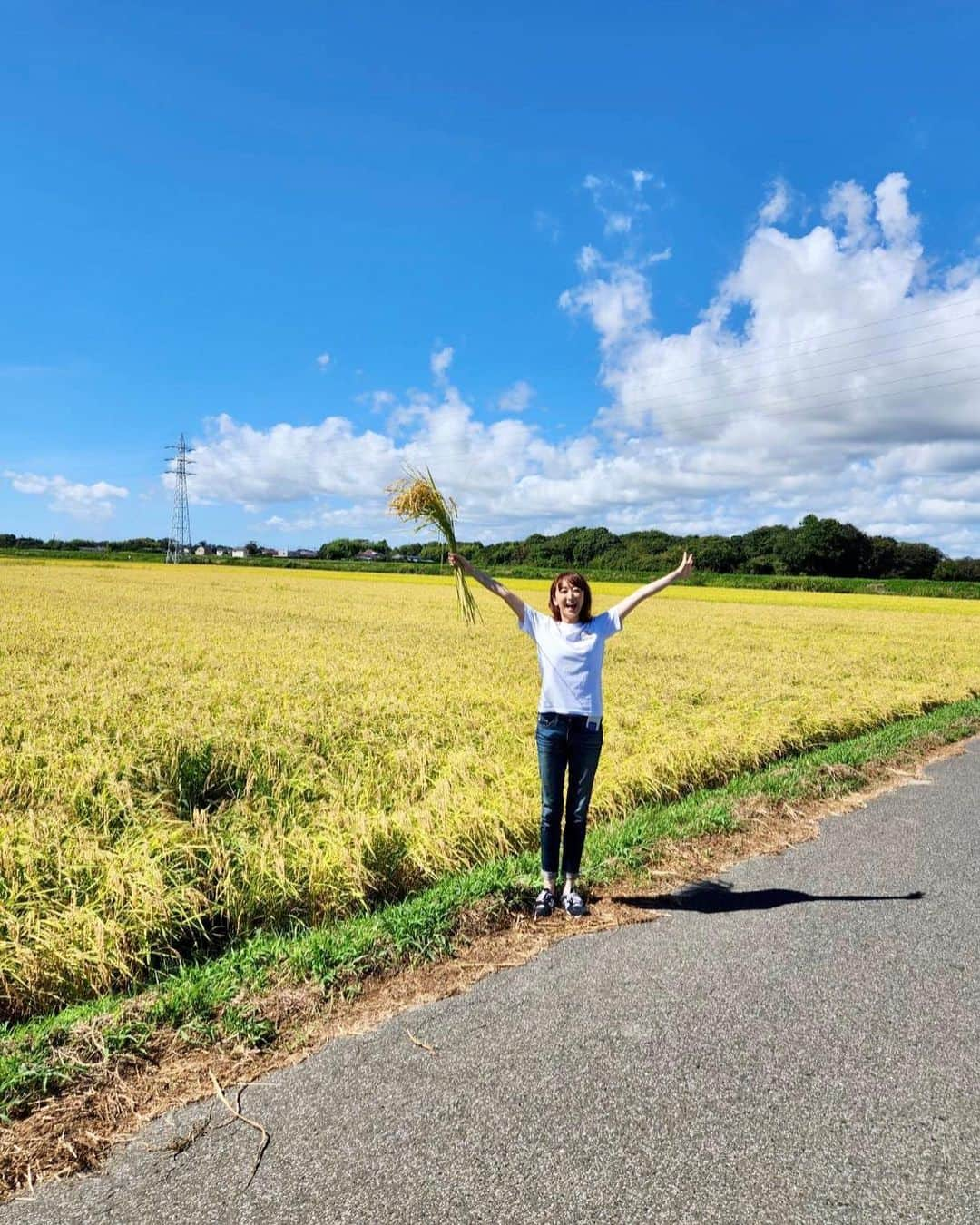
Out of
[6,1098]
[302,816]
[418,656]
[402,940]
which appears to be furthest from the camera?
[418,656]

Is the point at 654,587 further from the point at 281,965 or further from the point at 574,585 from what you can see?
the point at 281,965

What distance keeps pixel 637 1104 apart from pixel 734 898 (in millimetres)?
2242

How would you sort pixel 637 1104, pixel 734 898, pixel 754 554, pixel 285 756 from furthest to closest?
1. pixel 754 554
2. pixel 285 756
3. pixel 734 898
4. pixel 637 1104

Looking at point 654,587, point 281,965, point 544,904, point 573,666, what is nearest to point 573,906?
point 544,904

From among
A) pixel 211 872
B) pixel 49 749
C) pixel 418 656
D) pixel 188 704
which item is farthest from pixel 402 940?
pixel 418 656

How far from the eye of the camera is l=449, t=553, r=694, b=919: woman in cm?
454

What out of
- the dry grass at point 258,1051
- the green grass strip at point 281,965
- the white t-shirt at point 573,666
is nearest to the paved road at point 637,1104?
the dry grass at point 258,1051

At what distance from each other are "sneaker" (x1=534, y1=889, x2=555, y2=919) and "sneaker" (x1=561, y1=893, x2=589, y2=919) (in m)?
0.08

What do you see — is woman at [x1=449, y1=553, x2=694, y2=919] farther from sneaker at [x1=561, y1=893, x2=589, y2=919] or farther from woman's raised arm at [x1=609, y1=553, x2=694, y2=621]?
woman's raised arm at [x1=609, y1=553, x2=694, y2=621]

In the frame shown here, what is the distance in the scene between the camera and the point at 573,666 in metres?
4.53

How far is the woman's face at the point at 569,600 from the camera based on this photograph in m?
4.70

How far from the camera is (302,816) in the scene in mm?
5867

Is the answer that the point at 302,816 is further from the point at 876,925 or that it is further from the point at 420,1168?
the point at 876,925

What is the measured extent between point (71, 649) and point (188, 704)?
5537 mm
